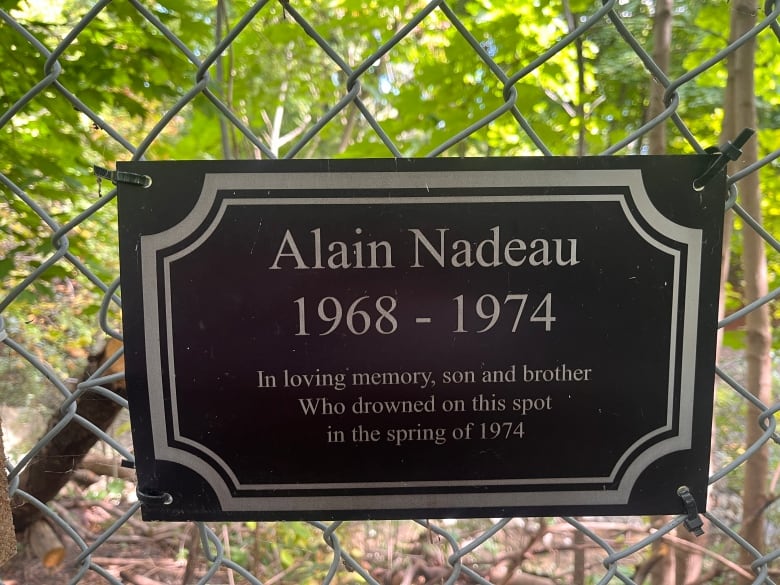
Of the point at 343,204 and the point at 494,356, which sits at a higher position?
the point at 343,204

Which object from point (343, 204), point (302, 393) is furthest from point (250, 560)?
point (343, 204)

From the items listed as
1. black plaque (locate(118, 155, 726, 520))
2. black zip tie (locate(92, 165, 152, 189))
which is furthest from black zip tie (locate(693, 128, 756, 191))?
black zip tie (locate(92, 165, 152, 189))

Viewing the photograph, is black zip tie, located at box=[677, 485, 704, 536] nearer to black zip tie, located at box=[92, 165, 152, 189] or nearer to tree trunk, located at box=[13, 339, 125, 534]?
black zip tie, located at box=[92, 165, 152, 189]

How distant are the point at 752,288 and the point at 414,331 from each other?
1.22 metres

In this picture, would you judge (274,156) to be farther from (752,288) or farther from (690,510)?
(752,288)

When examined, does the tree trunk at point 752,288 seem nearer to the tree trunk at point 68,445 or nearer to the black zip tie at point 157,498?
the black zip tie at point 157,498

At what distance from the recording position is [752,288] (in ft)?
4.51

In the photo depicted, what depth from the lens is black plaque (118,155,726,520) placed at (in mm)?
548

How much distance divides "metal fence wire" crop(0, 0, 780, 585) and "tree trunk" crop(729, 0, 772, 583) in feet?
0.19

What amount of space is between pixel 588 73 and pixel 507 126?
1.35 ft

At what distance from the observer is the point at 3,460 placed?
0.57 metres

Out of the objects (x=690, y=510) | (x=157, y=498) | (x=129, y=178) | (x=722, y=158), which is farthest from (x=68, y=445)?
(x=722, y=158)

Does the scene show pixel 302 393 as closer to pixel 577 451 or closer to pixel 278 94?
pixel 577 451

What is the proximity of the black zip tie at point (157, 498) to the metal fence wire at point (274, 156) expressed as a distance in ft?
0.09
